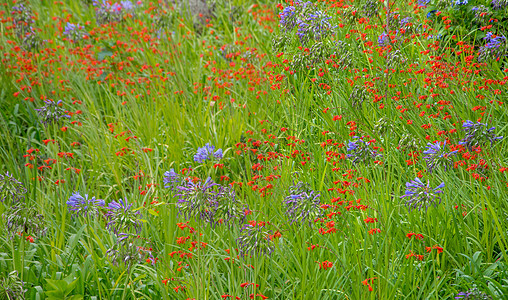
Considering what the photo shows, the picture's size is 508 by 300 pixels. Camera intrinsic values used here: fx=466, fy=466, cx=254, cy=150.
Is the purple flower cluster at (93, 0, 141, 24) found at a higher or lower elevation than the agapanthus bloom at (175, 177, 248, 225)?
higher

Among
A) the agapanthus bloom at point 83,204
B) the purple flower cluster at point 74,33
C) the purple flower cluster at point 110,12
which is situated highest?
the purple flower cluster at point 110,12

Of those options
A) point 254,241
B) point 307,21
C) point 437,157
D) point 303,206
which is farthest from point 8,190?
point 307,21

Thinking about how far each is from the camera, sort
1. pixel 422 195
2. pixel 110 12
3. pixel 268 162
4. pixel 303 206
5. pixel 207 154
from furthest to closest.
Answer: pixel 110 12, pixel 207 154, pixel 268 162, pixel 422 195, pixel 303 206

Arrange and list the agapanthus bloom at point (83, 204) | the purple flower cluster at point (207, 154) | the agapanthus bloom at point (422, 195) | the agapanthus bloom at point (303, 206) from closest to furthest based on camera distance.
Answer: the agapanthus bloom at point (303, 206) < the agapanthus bloom at point (422, 195) < the agapanthus bloom at point (83, 204) < the purple flower cluster at point (207, 154)

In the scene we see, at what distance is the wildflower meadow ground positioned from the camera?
2305 millimetres

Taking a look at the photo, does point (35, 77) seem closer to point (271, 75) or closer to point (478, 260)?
point (271, 75)

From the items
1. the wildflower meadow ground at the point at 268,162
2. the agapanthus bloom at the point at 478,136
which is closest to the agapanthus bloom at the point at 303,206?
the wildflower meadow ground at the point at 268,162

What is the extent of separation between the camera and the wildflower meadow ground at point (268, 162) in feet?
7.56

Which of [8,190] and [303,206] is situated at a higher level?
[8,190]

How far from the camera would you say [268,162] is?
3.15 metres

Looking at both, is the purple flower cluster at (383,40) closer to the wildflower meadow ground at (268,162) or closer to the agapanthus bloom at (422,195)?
the wildflower meadow ground at (268,162)

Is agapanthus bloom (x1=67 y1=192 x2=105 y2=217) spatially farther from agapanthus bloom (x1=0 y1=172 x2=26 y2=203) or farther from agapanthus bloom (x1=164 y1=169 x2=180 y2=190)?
agapanthus bloom (x1=164 y1=169 x2=180 y2=190)

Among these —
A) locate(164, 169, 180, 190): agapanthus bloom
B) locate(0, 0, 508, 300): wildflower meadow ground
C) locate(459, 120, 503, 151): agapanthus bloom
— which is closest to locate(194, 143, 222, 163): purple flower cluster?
locate(0, 0, 508, 300): wildflower meadow ground

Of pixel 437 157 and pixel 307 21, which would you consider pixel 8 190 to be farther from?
pixel 307 21
